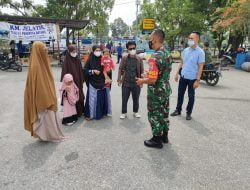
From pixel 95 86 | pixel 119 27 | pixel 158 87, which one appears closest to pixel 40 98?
pixel 95 86

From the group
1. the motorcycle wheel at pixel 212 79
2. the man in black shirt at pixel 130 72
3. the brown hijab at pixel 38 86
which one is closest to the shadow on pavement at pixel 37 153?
the brown hijab at pixel 38 86

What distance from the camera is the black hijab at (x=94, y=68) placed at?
Result: 5.50 meters

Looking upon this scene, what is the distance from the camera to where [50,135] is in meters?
4.35

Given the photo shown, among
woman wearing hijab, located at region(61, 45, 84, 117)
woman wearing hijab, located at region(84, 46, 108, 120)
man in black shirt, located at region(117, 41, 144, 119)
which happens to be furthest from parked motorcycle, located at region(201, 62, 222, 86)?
woman wearing hijab, located at region(61, 45, 84, 117)

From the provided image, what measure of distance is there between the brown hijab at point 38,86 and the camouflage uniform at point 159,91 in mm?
1564

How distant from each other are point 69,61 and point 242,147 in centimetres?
359

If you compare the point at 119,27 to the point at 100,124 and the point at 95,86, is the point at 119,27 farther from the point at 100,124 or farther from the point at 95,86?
the point at 100,124

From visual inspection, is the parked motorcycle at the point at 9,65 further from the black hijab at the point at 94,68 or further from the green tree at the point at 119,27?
the green tree at the point at 119,27

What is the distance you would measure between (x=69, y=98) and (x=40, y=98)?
4.13 ft

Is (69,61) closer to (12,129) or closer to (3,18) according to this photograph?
(12,129)

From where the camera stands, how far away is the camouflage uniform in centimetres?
373

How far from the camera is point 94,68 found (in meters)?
5.52

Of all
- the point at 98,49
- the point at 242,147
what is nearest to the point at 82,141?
the point at 98,49

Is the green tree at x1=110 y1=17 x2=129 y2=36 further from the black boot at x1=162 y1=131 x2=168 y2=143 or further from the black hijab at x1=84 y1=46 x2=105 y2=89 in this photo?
the black boot at x1=162 y1=131 x2=168 y2=143
